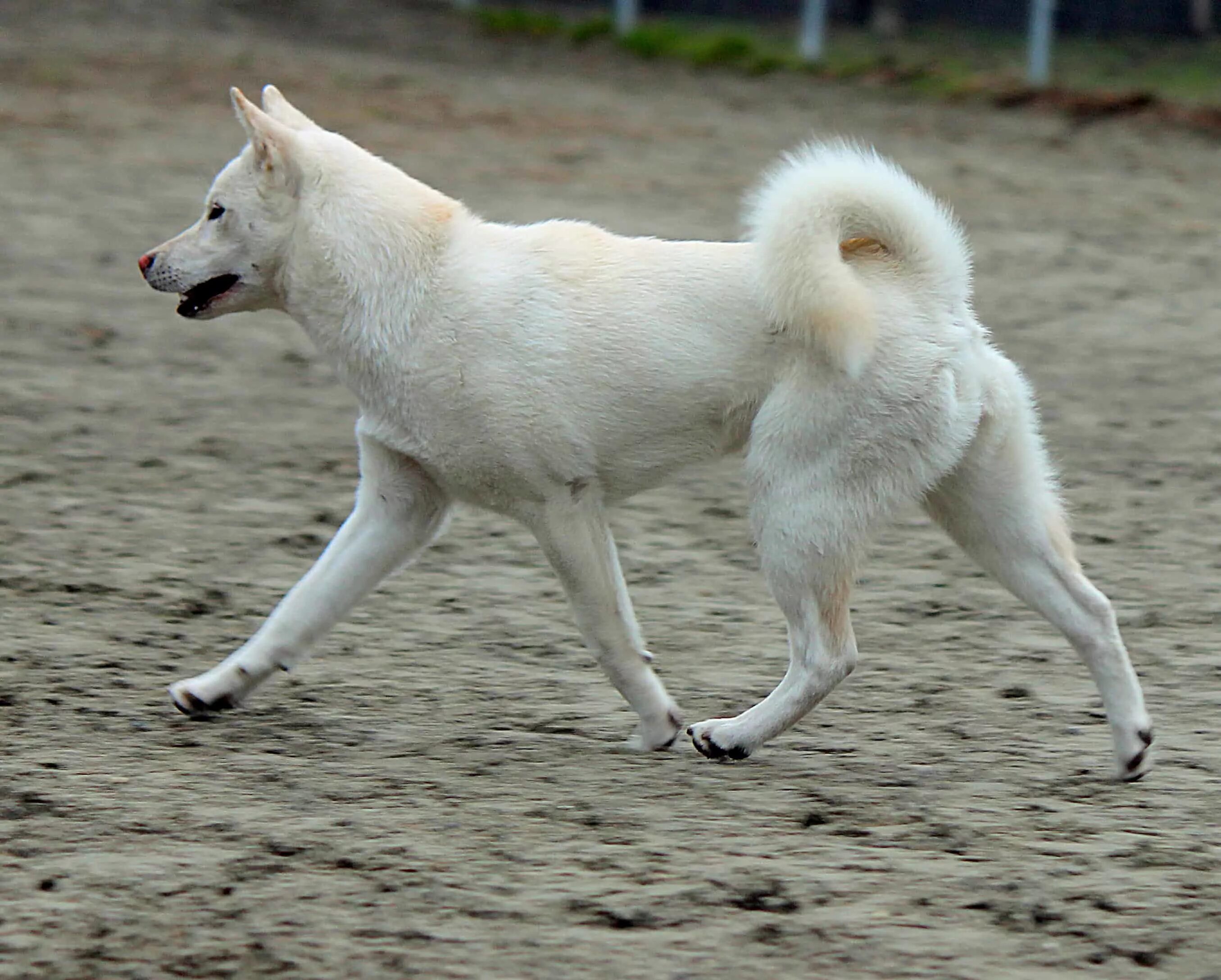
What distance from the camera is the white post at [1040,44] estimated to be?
15.9 m

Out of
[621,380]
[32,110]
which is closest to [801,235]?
[621,380]

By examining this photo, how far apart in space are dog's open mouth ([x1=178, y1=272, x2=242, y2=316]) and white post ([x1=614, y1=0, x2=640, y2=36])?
1607 centimetres

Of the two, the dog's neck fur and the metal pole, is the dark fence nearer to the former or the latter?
the metal pole

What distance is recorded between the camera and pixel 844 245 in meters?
4.04

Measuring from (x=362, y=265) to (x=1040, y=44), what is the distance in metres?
13.1

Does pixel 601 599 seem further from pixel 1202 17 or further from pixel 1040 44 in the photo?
pixel 1202 17

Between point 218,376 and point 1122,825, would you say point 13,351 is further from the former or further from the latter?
point 1122,825

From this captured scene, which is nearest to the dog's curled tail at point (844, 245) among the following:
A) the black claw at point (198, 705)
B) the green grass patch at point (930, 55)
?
the black claw at point (198, 705)

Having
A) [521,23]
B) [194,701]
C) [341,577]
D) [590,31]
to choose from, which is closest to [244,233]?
[341,577]

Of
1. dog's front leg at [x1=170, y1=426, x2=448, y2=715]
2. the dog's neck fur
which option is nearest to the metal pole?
the dog's neck fur

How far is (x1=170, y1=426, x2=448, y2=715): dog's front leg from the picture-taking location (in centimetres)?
423

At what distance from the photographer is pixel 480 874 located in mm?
3350

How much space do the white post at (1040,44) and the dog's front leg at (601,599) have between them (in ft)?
41.6

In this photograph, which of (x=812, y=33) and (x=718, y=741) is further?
(x=812, y=33)
